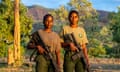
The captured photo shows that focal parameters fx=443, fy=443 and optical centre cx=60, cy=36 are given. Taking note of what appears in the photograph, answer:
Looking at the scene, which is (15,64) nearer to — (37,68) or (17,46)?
(17,46)

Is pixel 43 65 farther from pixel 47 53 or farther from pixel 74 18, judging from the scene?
pixel 74 18

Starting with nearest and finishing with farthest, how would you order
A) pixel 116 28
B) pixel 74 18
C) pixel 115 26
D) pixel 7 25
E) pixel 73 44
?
1. pixel 73 44
2. pixel 74 18
3. pixel 7 25
4. pixel 116 28
5. pixel 115 26

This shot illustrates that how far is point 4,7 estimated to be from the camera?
37906 mm

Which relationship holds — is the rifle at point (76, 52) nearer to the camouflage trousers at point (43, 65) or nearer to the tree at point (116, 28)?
the camouflage trousers at point (43, 65)

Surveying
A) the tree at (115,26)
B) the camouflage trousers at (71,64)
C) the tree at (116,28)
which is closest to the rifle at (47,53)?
the camouflage trousers at (71,64)

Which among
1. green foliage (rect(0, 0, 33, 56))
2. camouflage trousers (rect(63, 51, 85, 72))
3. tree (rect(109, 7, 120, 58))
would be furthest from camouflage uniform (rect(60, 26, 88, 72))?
tree (rect(109, 7, 120, 58))

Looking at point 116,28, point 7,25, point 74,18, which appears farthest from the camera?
point 116,28

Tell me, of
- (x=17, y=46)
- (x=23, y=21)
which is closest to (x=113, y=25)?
(x=23, y=21)

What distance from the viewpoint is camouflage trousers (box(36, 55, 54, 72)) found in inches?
283

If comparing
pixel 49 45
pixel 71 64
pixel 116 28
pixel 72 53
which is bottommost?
pixel 116 28

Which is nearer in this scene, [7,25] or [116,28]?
[7,25]

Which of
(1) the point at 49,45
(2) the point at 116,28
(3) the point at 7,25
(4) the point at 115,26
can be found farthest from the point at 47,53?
(4) the point at 115,26

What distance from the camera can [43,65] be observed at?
283 inches

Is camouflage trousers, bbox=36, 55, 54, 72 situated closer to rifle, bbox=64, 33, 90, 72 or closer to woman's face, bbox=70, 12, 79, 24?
rifle, bbox=64, 33, 90, 72
